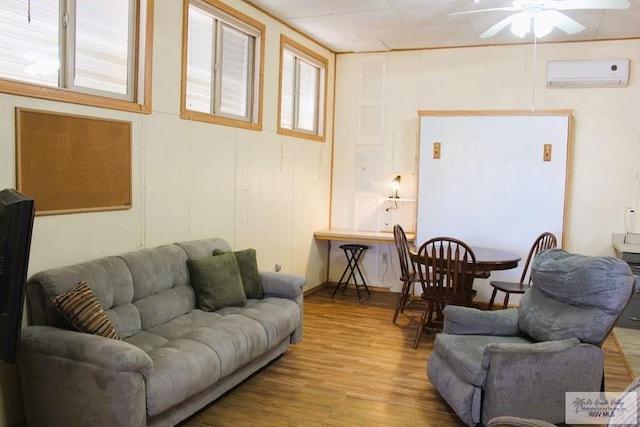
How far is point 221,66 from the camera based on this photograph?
183 inches

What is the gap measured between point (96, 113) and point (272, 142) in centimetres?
222

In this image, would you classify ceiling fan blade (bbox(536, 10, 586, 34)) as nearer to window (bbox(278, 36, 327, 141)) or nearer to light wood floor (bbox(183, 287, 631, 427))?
window (bbox(278, 36, 327, 141))

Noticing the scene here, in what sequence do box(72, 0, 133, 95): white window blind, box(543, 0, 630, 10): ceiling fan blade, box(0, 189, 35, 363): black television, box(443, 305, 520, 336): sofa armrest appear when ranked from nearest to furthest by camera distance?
box(0, 189, 35, 363): black television → box(72, 0, 133, 95): white window blind → box(443, 305, 520, 336): sofa armrest → box(543, 0, 630, 10): ceiling fan blade

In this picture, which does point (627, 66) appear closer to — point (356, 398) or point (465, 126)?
point (465, 126)

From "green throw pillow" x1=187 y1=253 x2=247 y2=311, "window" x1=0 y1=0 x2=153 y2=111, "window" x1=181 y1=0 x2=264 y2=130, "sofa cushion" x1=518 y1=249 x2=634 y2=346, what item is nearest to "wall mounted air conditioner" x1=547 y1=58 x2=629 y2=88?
"sofa cushion" x1=518 y1=249 x2=634 y2=346

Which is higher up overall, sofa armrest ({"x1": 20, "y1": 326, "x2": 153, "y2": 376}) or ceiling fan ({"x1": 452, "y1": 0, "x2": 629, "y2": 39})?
ceiling fan ({"x1": 452, "y1": 0, "x2": 629, "y2": 39})

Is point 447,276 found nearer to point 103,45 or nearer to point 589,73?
point 589,73

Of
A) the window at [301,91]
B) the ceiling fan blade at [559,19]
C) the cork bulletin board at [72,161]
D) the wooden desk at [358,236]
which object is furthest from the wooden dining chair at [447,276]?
the cork bulletin board at [72,161]

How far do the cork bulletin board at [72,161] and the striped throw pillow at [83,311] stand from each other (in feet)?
1.75

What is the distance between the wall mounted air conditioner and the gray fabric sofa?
154 inches

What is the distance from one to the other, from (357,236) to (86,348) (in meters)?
3.98

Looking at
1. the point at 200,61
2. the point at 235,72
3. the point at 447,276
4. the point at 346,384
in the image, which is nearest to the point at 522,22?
the point at 447,276

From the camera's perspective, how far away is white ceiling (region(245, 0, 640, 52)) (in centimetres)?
478

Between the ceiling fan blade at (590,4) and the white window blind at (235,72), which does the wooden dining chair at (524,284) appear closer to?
the ceiling fan blade at (590,4)
